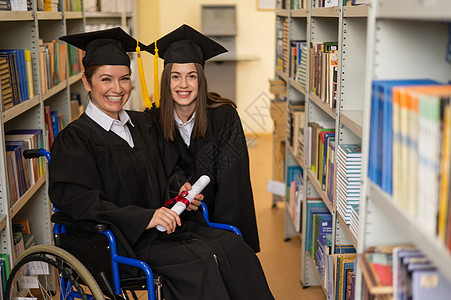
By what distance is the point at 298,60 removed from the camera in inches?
144

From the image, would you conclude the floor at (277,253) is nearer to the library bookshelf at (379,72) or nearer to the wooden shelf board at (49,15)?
the library bookshelf at (379,72)

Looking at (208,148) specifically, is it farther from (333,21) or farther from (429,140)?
(429,140)

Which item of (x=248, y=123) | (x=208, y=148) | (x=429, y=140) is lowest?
(x=248, y=123)

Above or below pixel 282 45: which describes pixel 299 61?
below

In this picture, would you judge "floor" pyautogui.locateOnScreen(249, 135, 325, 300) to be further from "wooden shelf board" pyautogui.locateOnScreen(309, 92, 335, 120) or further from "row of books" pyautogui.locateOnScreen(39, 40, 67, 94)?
"row of books" pyautogui.locateOnScreen(39, 40, 67, 94)

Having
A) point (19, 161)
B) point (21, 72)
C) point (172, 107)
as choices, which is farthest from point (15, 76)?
point (172, 107)

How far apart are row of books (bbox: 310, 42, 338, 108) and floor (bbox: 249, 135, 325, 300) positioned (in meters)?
1.19

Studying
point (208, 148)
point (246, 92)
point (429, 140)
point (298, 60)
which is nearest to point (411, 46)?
point (429, 140)

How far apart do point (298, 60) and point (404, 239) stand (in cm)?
230

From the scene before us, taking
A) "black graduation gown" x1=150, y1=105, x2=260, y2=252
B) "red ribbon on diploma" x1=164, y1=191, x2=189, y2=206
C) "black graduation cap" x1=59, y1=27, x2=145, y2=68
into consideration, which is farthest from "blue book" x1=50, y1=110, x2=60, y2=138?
"red ribbon on diploma" x1=164, y1=191, x2=189, y2=206

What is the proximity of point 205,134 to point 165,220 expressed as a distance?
84 cm

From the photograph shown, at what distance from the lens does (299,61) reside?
3633 millimetres

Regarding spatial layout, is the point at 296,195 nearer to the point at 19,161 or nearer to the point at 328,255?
the point at 328,255

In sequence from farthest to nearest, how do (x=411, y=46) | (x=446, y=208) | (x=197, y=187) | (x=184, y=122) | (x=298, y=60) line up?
(x=298, y=60)
(x=184, y=122)
(x=197, y=187)
(x=411, y=46)
(x=446, y=208)
